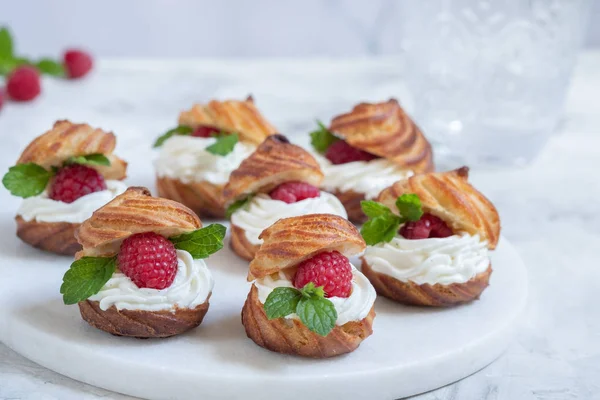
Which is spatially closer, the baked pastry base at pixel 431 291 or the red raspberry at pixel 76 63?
the baked pastry base at pixel 431 291

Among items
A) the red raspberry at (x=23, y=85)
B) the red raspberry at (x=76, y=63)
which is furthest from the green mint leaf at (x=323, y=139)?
the red raspberry at (x=76, y=63)

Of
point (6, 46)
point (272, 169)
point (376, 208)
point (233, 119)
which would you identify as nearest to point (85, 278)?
point (272, 169)

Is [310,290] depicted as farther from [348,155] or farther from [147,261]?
[348,155]

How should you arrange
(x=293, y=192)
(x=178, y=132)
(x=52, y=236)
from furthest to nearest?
1. (x=178, y=132)
2. (x=293, y=192)
3. (x=52, y=236)

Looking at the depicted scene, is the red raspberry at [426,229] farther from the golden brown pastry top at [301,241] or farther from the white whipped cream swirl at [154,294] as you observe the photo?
the white whipped cream swirl at [154,294]

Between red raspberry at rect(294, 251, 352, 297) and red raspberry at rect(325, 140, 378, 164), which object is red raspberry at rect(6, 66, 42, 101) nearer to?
red raspberry at rect(325, 140, 378, 164)
